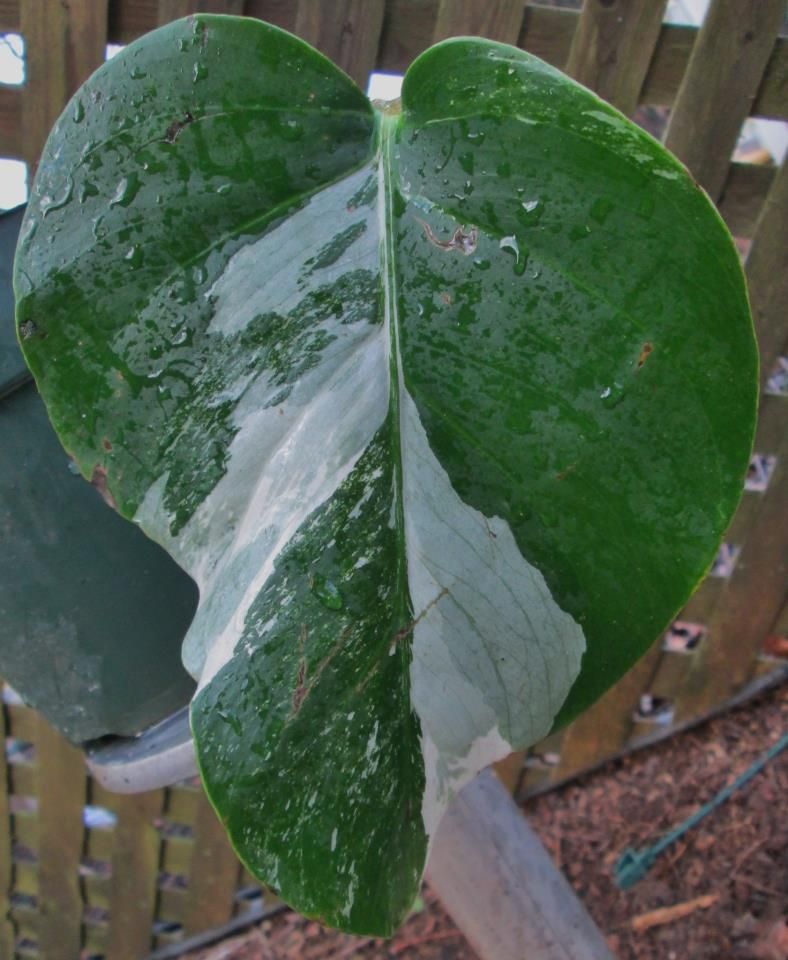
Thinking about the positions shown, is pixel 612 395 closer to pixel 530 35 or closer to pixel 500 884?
pixel 500 884

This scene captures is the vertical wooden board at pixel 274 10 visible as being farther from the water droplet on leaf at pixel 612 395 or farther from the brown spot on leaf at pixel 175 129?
the water droplet on leaf at pixel 612 395

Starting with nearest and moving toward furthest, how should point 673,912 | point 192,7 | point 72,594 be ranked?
1. point 72,594
2. point 192,7
3. point 673,912

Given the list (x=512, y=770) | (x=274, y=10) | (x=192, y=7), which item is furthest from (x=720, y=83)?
(x=512, y=770)

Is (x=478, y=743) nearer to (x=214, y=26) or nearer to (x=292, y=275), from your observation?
(x=292, y=275)

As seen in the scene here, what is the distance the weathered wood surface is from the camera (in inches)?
29.0

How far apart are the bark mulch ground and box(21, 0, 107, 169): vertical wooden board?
5.07ft

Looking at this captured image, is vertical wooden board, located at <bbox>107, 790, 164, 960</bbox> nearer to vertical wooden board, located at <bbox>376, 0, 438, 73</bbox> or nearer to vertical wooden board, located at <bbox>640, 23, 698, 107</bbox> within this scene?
vertical wooden board, located at <bbox>376, 0, 438, 73</bbox>

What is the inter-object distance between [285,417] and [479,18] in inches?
38.8

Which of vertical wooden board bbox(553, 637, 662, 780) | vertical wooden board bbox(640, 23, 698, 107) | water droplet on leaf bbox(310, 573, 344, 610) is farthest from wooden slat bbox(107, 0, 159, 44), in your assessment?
vertical wooden board bbox(553, 637, 662, 780)

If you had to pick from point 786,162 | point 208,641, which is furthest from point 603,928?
point 208,641

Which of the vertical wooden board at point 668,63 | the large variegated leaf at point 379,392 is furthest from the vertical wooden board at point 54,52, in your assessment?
the large variegated leaf at point 379,392

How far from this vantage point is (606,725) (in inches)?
74.1

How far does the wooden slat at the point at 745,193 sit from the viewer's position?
1.44m

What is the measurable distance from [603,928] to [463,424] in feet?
5.03
